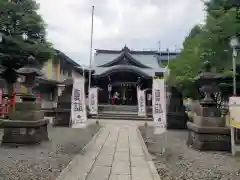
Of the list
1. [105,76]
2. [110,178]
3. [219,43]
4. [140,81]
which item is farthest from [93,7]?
[110,178]

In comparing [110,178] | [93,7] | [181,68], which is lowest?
[110,178]

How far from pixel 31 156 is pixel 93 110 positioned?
11.5 metres

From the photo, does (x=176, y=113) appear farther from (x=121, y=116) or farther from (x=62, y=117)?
(x=121, y=116)

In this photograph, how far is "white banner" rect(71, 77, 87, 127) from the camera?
9.27m

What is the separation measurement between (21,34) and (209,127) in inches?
501

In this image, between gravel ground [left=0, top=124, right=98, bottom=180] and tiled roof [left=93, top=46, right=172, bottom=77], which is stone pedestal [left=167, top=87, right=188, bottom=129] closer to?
gravel ground [left=0, top=124, right=98, bottom=180]

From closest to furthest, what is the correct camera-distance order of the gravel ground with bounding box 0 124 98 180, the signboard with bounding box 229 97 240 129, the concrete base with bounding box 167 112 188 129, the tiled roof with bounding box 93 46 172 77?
the gravel ground with bounding box 0 124 98 180 → the signboard with bounding box 229 97 240 129 → the concrete base with bounding box 167 112 188 129 → the tiled roof with bounding box 93 46 172 77

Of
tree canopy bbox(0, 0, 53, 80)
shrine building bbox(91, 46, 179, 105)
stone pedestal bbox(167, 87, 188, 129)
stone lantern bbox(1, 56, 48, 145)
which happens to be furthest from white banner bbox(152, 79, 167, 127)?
shrine building bbox(91, 46, 179, 105)

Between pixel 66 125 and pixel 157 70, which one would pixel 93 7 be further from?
pixel 66 125

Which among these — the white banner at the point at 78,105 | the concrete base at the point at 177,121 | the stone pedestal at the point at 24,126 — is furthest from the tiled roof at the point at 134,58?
the stone pedestal at the point at 24,126

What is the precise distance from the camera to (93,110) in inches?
741

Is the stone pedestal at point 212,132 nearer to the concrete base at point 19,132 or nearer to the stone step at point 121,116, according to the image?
the concrete base at point 19,132

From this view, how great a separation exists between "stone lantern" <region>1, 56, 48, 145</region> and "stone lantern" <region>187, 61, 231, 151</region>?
547 cm

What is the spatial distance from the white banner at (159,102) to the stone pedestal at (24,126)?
4.07m
